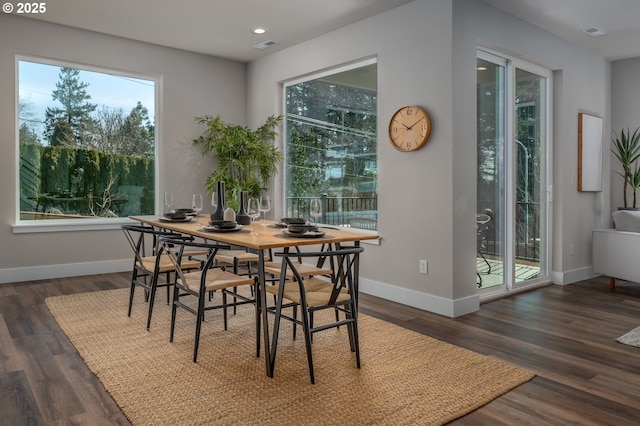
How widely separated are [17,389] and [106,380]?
43 cm

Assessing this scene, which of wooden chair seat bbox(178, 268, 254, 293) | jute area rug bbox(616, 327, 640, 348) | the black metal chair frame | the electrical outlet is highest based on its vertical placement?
the black metal chair frame

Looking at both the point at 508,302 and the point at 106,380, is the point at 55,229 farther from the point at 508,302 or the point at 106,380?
Answer: the point at 508,302

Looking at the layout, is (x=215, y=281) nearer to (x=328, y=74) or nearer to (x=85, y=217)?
(x=328, y=74)

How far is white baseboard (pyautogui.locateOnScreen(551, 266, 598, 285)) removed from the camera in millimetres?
5243

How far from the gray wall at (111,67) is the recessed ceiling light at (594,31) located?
13.6ft

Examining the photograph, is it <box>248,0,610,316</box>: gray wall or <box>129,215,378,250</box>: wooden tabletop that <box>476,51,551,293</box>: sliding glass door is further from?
<box>129,215,378,250</box>: wooden tabletop

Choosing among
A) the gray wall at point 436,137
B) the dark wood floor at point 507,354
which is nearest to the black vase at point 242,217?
the dark wood floor at point 507,354

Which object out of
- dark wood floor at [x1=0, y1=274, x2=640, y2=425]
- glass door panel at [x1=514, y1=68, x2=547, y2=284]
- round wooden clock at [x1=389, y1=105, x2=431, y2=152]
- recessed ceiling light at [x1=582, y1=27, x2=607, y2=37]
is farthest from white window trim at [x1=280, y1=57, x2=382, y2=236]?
recessed ceiling light at [x1=582, y1=27, x2=607, y2=37]

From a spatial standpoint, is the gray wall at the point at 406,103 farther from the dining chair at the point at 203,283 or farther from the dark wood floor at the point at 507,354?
the dining chair at the point at 203,283

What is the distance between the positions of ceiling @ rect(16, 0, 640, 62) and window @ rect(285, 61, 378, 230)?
595mm

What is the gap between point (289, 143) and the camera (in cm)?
594

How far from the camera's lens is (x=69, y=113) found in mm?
5324

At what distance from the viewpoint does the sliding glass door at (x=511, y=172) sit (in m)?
4.45

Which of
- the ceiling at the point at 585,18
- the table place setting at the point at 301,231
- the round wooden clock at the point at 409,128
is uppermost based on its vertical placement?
the ceiling at the point at 585,18
